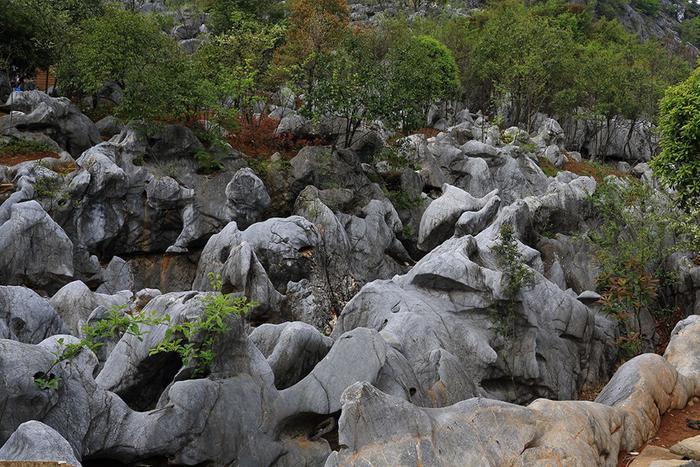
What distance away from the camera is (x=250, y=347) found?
12.0m

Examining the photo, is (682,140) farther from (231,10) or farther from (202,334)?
(231,10)

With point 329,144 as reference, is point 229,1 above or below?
above

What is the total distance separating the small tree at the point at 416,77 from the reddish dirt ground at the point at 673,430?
867 inches

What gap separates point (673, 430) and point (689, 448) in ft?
5.10

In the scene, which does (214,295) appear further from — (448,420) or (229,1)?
(229,1)

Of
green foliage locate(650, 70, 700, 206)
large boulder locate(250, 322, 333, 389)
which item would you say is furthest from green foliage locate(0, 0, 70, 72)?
green foliage locate(650, 70, 700, 206)

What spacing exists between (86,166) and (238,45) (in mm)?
13177

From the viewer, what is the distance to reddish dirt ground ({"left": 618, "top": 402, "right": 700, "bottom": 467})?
11.2 m

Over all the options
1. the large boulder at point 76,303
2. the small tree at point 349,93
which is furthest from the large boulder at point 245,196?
the large boulder at point 76,303

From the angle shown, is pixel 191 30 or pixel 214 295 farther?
pixel 191 30

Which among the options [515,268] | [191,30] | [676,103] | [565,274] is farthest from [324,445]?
[191,30]

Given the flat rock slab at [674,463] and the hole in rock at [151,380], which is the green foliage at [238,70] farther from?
the flat rock slab at [674,463]

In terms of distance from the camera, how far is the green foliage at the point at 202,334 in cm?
1095

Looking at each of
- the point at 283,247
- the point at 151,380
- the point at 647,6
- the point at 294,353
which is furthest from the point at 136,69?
the point at 647,6
